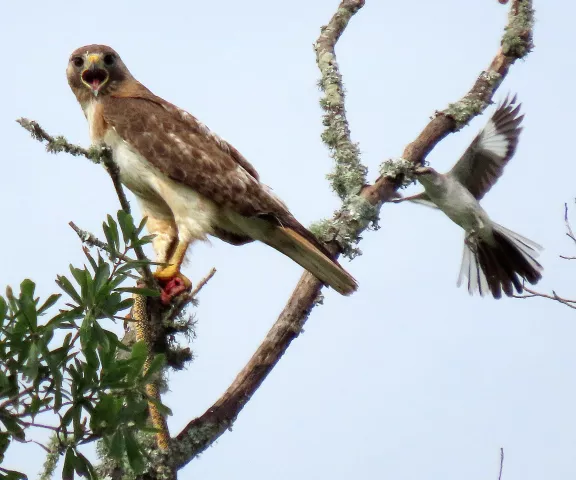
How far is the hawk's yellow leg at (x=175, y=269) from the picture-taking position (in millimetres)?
5180

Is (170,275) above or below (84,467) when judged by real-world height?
above

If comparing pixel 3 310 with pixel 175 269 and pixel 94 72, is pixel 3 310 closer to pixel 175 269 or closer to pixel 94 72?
pixel 175 269

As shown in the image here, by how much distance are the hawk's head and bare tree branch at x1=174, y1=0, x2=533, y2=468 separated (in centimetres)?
115

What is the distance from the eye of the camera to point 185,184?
5.59 metres

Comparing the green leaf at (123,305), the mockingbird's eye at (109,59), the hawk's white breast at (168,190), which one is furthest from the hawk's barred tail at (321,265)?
the green leaf at (123,305)

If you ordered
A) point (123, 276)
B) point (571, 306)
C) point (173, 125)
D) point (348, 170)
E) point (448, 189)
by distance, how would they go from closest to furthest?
point (123, 276) → point (571, 306) → point (348, 170) → point (173, 125) → point (448, 189)

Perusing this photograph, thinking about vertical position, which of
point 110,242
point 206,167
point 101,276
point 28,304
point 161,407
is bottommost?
point 28,304

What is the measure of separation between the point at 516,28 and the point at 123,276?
3135 mm

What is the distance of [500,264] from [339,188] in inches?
103

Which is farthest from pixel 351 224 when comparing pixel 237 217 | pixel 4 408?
pixel 4 408

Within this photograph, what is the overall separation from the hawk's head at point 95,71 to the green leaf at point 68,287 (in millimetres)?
2684

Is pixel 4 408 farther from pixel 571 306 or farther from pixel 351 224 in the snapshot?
pixel 571 306

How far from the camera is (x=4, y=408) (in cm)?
340

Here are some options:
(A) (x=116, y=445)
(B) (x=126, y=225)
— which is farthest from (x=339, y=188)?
(A) (x=116, y=445)
